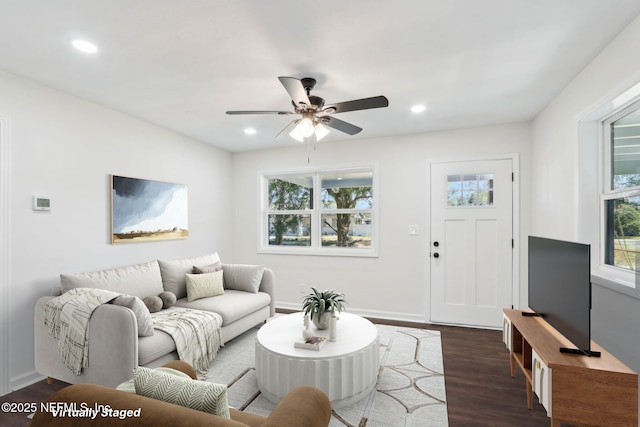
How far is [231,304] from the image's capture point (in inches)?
131

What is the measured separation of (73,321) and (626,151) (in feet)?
13.4

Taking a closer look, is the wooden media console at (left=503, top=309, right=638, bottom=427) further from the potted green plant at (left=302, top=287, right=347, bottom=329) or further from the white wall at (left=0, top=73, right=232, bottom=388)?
the white wall at (left=0, top=73, right=232, bottom=388)

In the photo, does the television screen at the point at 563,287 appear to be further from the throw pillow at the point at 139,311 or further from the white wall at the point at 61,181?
the white wall at the point at 61,181

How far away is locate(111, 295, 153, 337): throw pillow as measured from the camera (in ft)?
7.60

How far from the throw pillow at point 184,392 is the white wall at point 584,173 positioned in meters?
2.32

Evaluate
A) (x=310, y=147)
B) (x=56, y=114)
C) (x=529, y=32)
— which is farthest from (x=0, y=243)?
(x=529, y=32)

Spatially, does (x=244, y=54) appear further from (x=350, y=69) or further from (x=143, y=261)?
(x=143, y=261)

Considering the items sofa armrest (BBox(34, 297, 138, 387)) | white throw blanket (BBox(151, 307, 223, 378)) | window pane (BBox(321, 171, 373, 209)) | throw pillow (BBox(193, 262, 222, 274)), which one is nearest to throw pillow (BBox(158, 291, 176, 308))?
white throw blanket (BBox(151, 307, 223, 378))

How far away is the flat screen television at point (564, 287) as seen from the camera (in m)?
1.78

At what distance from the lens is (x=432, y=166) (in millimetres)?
4152

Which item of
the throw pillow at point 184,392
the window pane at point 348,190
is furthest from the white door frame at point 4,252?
the window pane at point 348,190

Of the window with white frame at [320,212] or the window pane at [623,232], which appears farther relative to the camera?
the window with white frame at [320,212]

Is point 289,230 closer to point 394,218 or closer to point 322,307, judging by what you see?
point 394,218

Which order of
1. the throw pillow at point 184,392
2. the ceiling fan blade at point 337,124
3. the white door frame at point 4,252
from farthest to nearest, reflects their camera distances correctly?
the ceiling fan blade at point 337,124, the white door frame at point 4,252, the throw pillow at point 184,392
